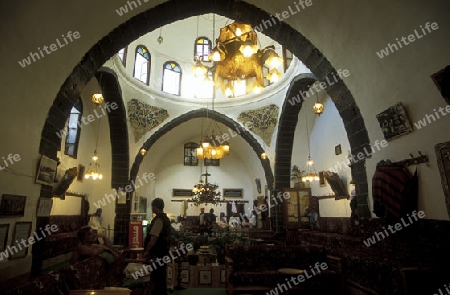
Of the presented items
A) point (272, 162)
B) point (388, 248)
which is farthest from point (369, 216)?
point (272, 162)

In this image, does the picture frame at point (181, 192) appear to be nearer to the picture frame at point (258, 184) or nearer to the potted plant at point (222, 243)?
the picture frame at point (258, 184)

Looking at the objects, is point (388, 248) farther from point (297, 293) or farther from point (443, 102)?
point (443, 102)

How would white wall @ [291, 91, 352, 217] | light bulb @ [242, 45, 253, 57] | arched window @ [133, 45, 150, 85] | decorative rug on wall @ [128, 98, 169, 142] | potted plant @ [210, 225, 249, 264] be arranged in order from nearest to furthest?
light bulb @ [242, 45, 253, 57] → potted plant @ [210, 225, 249, 264] → white wall @ [291, 91, 352, 217] → decorative rug on wall @ [128, 98, 169, 142] → arched window @ [133, 45, 150, 85]

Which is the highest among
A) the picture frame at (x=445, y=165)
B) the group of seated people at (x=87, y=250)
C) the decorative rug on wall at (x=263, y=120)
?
the decorative rug on wall at (x=263, y=120)

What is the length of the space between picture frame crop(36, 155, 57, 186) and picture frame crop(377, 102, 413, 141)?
5.31 metres

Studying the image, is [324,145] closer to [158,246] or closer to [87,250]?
[158,246]

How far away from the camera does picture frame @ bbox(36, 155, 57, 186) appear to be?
418 cm

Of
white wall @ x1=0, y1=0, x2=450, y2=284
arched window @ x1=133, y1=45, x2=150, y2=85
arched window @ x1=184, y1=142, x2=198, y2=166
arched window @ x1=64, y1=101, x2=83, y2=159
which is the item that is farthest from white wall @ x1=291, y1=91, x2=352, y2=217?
arched window @ x1=64, y1=101, x2=83, y2=159

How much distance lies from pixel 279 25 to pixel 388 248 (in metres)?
4.40

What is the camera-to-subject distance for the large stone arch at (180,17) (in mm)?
4625

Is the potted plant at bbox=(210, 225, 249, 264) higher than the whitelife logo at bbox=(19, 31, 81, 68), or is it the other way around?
the whitelife logo at bbox=(19, 31, 81, 68)

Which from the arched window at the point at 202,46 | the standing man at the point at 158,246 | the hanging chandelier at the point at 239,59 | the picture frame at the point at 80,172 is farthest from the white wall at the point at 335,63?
the arched window at the point at 202,46

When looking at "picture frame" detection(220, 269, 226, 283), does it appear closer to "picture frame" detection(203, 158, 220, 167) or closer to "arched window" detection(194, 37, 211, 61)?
"arched window" detection(194, 37, 211, 61)

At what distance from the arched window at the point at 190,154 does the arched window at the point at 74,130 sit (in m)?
8.48
